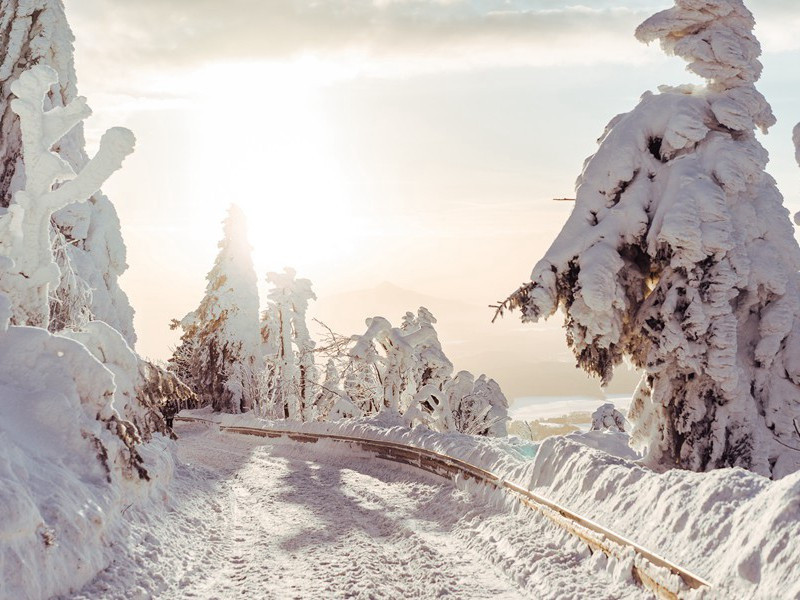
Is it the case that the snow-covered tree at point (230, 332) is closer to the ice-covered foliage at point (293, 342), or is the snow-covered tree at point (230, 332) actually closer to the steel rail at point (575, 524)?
the ice-covered foliage at point (293, 342)

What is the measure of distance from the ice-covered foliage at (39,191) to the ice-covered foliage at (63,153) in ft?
49.2

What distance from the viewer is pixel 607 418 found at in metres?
30.3

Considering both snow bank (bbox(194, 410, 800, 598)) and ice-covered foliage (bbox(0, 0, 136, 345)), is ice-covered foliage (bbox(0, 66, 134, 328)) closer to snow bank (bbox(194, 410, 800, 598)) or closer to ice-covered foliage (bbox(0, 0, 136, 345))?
snow bank (bbox(194, 410, 800, 598))

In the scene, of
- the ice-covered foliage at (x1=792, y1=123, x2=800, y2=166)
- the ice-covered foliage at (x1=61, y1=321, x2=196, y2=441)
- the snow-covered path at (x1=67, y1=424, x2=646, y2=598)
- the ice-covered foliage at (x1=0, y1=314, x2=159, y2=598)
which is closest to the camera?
the ice-covered foliage at (x1=0, y1=314, x2=159, y2=598)

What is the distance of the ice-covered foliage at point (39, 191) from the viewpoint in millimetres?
10883

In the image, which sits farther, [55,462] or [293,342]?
[293,342]

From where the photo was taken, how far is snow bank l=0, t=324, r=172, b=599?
6.35 m

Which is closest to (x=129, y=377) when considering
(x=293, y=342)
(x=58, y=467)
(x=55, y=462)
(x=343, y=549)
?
(x=55, y=462)

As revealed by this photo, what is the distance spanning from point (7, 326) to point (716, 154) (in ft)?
43.4

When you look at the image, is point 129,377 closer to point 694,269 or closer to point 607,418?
point 694,269

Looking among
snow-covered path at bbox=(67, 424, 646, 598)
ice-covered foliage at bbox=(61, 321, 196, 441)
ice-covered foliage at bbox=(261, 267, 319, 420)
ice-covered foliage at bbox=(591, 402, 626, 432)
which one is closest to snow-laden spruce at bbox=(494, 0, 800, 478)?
snow-covered path at bbox=(67, 424, 646, 598)

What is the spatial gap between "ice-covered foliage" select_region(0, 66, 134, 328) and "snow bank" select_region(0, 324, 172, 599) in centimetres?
232

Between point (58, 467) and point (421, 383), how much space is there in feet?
78.7

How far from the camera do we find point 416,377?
3023 centimetres
